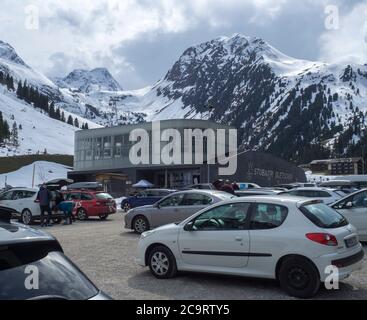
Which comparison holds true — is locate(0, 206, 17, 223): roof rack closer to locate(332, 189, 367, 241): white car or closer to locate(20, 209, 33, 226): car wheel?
locate(332, 189, 367, 241): white car

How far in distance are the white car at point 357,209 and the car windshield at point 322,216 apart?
463cm

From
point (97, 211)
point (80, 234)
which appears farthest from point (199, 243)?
point (97, 211)

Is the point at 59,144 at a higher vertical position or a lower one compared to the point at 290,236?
higher

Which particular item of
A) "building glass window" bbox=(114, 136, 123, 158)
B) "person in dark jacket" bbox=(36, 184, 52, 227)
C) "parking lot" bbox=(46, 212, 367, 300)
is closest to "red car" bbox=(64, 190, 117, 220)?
"person in dark jacket" bbox=(36, 184, 52, 227)

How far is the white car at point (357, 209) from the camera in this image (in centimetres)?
1238

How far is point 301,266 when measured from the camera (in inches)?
288

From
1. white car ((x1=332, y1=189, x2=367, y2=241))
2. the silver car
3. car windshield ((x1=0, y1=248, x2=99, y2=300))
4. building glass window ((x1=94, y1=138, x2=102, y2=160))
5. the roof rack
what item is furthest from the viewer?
building glass window ((x1=94, y1=138, x2=102, y2=160))

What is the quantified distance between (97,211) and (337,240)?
17.7 meters

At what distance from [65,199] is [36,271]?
2144 cm

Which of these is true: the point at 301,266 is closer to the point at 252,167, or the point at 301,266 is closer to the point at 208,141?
the point at 252,167

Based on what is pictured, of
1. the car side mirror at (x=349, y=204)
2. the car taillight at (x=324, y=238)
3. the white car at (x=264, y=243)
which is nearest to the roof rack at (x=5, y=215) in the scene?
the white car at (x=264, y=243)

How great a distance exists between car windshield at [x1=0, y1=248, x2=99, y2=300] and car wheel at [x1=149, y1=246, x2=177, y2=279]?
5280 millimetres

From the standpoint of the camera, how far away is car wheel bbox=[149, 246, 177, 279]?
346 inches
